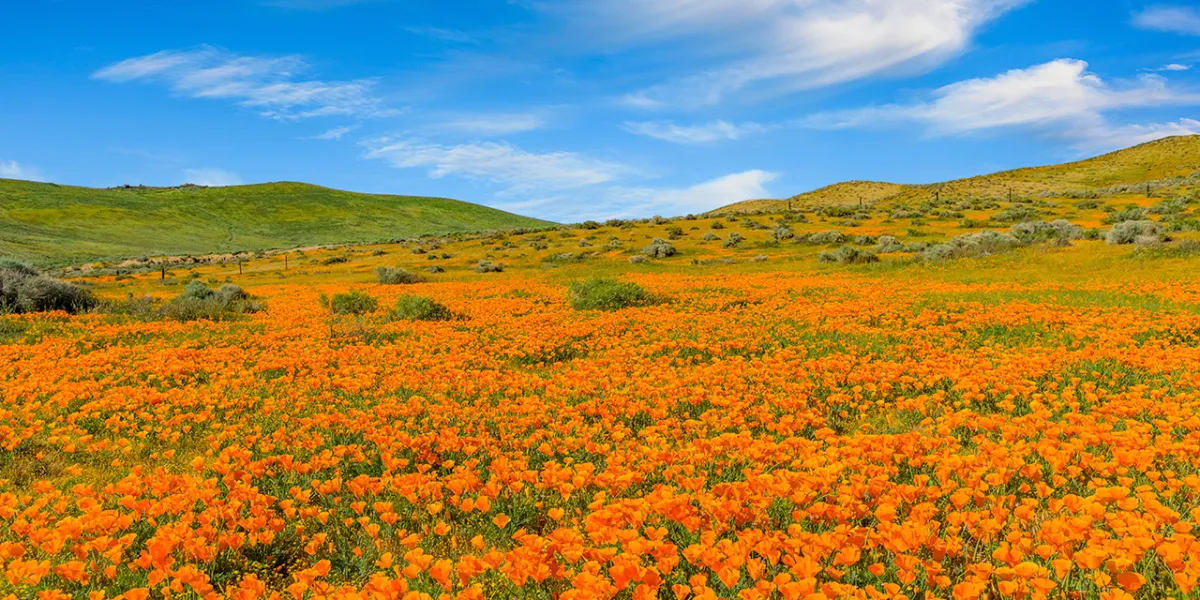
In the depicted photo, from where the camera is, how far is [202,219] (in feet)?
349

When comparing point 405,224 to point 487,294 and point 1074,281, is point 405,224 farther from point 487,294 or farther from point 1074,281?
point 1074,281

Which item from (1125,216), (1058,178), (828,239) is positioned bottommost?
(828,239)

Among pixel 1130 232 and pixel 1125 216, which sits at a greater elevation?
pixel 1125 216

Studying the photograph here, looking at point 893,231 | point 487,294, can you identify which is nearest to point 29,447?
point 487,294

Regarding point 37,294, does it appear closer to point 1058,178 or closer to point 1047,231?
point 1047,231

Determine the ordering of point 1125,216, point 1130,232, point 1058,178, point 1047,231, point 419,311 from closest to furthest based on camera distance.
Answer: point 419,311 → point 1130,232 → point 1047,231 → point 1125,216 → point 1058,178

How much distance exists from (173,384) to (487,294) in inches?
519

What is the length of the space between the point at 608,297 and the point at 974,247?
18.6 metres

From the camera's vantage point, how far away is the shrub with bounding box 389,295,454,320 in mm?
15000

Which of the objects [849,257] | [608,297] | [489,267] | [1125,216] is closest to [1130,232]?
[849,257]

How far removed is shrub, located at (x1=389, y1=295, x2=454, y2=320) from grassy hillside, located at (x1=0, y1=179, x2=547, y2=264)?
6369cm

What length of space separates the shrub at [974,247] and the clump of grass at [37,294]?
28683 millimetres

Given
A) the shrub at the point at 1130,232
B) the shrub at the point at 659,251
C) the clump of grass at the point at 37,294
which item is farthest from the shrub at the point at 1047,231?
the clump of grass at the point at 37,294

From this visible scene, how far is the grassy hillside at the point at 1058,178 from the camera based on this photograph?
72875 mm
